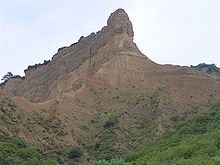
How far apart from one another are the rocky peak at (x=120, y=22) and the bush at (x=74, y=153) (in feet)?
77.1

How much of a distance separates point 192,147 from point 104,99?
31169 mm

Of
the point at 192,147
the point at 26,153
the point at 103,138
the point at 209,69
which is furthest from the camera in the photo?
the point at 209,69

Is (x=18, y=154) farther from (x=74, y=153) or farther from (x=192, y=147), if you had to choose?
(x=192, y=147)

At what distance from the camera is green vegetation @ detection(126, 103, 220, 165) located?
26.3m

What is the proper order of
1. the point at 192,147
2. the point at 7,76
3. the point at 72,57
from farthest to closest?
the point at 7,76 < the point at 72,57 < the point at 192,147

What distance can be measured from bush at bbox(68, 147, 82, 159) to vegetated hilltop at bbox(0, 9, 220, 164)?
36 cm

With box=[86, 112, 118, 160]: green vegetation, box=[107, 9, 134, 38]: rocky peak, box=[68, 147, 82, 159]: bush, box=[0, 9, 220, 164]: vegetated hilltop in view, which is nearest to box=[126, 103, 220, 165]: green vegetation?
box=[86, 112, 118, 160]: green vegetation

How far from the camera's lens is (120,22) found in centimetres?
6988

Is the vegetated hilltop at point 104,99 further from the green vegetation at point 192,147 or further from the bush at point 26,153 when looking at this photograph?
the green vegetation at point 192,147

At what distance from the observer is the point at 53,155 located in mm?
46906

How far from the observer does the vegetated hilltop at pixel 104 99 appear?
164 feet

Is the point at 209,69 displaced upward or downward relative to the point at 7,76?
downward

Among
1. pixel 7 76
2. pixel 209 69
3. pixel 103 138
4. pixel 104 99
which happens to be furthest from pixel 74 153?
pixel 7 76

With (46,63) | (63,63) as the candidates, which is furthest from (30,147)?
(46,63)
